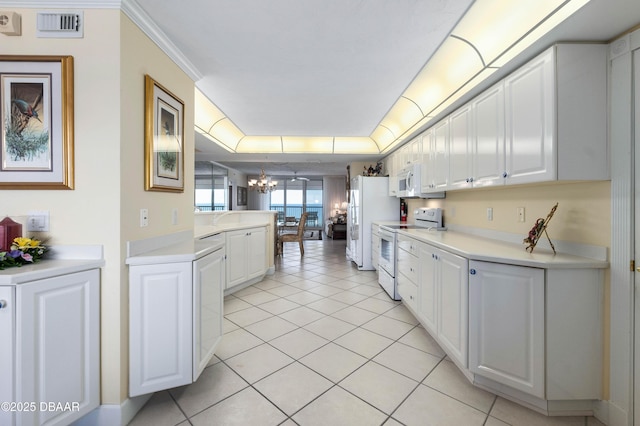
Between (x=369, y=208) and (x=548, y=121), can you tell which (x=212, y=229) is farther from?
(x=548, y=121)

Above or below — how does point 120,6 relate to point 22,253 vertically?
above

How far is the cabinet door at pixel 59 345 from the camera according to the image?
3.97ft

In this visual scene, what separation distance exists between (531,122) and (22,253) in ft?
10.2

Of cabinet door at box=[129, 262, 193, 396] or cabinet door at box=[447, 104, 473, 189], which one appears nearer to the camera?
cabinet door at box=[129, 262, 193, 396]

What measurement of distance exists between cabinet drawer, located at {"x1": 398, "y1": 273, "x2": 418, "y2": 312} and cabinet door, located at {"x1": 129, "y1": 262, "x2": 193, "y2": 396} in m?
2.10

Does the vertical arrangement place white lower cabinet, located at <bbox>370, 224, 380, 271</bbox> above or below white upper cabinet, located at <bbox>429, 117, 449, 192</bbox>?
below

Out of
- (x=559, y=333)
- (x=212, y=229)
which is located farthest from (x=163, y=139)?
(x=559, y=333)

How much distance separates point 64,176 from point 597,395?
11.1 feet

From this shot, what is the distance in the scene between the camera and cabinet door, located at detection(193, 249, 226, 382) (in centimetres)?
168

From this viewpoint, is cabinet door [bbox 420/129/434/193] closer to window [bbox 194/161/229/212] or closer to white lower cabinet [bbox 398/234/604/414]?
white lower cabinet [bbox 398/234/604/414]

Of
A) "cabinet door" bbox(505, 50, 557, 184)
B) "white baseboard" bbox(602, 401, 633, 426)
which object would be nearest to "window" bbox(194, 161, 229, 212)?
"cabinet door" bbox(505, 50, 557, 184)

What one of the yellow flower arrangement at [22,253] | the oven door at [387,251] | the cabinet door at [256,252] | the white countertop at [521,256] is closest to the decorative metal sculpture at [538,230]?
the white countertop at [521,256]

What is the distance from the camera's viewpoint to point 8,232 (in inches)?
55.7

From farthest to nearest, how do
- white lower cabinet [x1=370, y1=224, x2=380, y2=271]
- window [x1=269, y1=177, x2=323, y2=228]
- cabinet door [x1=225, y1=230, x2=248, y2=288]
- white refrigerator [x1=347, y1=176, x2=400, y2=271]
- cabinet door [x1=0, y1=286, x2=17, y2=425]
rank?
window [x1=269, y1=177, x2=323, y2=228] → white refrigerator [x1=347, y1=176, x2=400, y2=271] → white lower cabinet [x1=370, y1=224, x2=380, y2=271] → cabinet door [x1=225, y1=230, x2=248, y2=288] → cabinet door [x1=0, y1=286, x2=17, y2=425]
